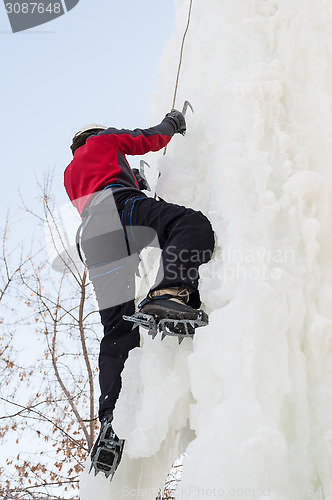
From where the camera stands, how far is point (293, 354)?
1677 millimetres

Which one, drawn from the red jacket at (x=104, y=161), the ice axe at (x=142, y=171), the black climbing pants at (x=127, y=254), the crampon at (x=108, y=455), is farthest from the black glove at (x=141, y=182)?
the crampon at (x=108, y=455)

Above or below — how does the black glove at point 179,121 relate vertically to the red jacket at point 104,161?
above

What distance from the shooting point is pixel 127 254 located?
7.24 ft

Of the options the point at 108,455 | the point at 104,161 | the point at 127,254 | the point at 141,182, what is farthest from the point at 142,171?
the point at 108,455

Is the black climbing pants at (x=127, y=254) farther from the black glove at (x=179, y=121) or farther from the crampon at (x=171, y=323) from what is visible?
the black glove at (x=179, y=121)

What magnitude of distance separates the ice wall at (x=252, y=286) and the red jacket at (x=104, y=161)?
0.19m

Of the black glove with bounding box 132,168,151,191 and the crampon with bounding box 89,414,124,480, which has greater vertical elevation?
the black glove with bounding box 132,168,151,191

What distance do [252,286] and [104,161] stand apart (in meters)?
1.03

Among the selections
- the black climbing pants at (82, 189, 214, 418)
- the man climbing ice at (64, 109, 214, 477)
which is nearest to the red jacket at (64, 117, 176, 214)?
the man climbing ice at (64, 109, 214, 477)

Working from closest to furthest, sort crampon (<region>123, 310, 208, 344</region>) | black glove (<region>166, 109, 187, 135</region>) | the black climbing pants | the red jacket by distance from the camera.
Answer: crampon (<region>123, 310, 208, 344</region>) → the black climbing pants → the red jacket → black glove (<region>166, 109, 187, 135</region>)

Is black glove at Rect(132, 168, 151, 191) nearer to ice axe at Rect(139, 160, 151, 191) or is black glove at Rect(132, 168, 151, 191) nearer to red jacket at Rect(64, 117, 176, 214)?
ice axe at Rect(139, 160, 151, 191)

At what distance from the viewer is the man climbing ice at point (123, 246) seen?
179 centimetres

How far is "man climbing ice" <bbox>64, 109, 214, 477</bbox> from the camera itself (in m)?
1.79

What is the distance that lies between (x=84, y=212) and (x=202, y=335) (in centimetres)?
91
